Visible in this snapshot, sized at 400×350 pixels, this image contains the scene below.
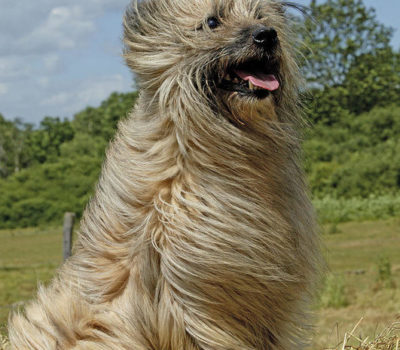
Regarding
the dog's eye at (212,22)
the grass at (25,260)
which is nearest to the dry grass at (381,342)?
the dog's eye at (212,22)

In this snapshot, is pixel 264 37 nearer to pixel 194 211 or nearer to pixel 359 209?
pixel 194 211

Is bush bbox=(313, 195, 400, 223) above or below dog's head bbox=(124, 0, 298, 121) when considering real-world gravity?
below

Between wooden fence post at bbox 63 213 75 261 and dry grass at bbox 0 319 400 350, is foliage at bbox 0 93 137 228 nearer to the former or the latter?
wooden fence post at bbox 63 213 75 261

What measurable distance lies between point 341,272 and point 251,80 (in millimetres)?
12660

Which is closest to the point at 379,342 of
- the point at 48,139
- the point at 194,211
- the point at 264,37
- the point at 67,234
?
the point at 194,211

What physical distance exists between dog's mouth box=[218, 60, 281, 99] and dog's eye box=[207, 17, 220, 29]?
0.86 feet

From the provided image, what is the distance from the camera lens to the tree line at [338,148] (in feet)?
91.8

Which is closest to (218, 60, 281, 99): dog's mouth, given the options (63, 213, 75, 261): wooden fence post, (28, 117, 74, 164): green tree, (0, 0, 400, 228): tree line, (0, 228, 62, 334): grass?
(0, 228, 62, 334): grass

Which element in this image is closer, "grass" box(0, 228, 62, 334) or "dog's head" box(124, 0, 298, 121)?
"dog's head" box(124, 0, 298, 121)

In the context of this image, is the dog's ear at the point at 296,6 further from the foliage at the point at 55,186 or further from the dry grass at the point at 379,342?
the foliage at the point at 55,186

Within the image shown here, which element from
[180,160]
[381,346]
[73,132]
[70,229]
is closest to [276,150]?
[180,160]

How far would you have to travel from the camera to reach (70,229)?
35.2ft

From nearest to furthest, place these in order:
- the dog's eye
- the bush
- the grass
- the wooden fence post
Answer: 1. the dog's eye
2. the wooden fence post
3. the grass
4. the bush

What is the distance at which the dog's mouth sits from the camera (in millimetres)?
3366
